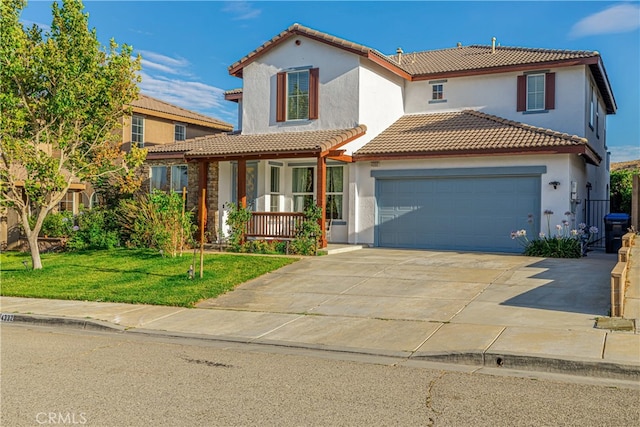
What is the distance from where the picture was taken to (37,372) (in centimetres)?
731

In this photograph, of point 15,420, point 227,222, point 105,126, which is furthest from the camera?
point 227,222

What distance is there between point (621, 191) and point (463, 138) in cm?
1192

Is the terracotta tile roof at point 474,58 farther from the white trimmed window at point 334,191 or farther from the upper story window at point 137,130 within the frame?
the upper story window at point 137,130

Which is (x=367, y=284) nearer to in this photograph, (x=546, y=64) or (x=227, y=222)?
(x=227, y=222)

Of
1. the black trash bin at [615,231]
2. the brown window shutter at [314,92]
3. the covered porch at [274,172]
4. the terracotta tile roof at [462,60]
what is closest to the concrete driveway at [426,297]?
the black trash bin at [615,231]

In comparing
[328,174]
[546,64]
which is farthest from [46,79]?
[546,64]

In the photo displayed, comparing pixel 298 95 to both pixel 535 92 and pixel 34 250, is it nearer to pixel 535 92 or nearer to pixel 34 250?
pixel 535 92

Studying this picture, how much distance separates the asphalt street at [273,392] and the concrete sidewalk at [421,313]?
62 centimetres

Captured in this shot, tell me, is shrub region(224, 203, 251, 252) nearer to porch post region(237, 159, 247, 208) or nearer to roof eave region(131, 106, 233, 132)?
porch post region(237, 159, 247, 208)

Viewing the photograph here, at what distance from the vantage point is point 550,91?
20562 mm

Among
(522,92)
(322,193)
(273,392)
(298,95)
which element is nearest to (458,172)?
(322,193)

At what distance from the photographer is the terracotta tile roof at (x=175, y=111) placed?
27.7 metres

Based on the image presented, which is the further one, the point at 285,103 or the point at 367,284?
the point at 285,103

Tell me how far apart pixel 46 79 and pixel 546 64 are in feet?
49.7
